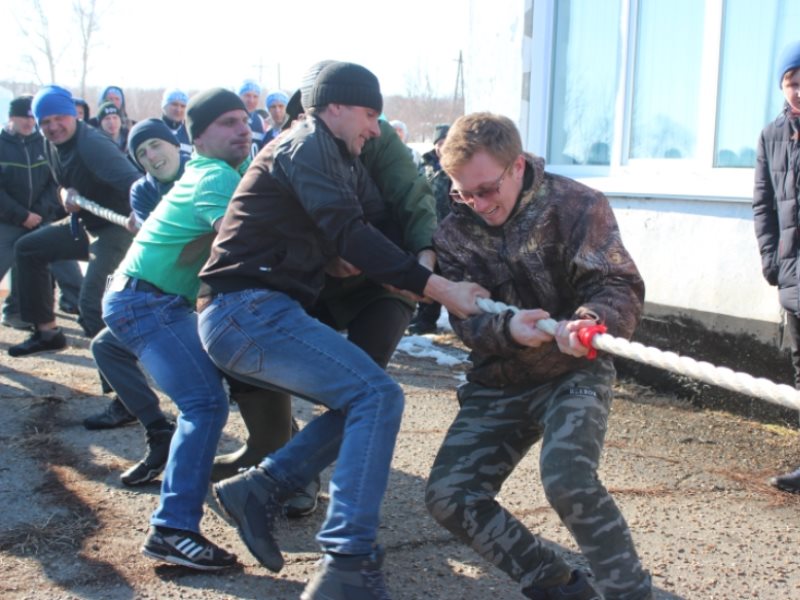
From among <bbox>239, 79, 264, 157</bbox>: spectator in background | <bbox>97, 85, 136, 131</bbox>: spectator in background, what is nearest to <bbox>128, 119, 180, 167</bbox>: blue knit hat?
<bbox>239, 79, 264, 157</bbox>: spectator in background

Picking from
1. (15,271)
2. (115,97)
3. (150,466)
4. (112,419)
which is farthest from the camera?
(115,97)

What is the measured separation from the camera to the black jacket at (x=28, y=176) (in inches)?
301

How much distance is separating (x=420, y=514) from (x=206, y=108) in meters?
1.98

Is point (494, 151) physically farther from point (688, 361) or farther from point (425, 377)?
point (425, 377)

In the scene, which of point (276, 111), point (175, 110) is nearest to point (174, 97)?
point (175, 110)

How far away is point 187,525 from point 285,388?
0.73 metres

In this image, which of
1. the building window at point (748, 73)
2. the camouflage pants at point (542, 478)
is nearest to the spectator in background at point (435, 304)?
the building window at point (748, 73)

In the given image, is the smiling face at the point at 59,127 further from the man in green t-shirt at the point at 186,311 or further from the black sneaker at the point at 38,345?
the man in green t-shirt at the point at 186,311

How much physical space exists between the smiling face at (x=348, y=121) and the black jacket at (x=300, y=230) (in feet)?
0.11

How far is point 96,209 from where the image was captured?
5656mm

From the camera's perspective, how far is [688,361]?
8.48 feet

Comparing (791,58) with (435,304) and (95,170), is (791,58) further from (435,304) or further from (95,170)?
(435,304)

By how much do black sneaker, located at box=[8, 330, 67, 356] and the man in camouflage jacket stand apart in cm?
497

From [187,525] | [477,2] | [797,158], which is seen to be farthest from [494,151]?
[477,2]
